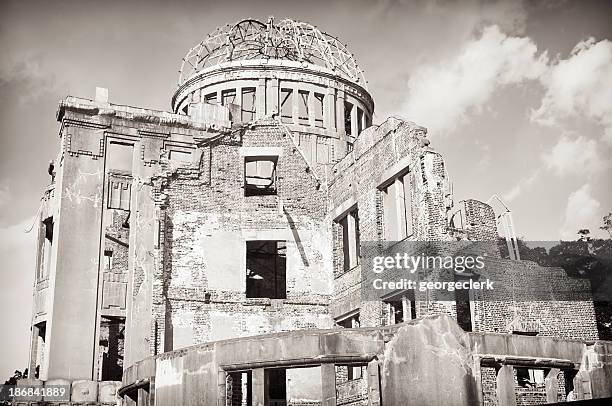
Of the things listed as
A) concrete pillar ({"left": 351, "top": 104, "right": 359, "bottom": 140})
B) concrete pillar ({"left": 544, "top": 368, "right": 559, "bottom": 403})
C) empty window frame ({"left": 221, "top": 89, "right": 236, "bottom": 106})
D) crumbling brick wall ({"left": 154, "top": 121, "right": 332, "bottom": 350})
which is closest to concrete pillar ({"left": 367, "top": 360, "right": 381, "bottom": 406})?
concrete pillar ({"left": 544, "top": 368, "right": 559, "bottom": 403})

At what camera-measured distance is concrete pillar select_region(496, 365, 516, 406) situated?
14.8 meters

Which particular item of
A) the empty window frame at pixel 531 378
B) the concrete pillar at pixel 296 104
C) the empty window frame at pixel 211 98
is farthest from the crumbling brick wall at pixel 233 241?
the empty window frame at pixel 211 98

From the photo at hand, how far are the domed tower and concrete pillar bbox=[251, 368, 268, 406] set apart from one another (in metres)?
15.5

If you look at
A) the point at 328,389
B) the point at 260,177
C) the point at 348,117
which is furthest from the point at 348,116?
the point at 328,389

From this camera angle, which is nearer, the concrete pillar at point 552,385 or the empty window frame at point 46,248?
the concrete pillar at point 552,385

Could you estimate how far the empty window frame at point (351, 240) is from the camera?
21969 mm

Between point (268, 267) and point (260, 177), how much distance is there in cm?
317

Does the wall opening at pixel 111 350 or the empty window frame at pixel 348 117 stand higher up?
the empty window frame at pixel 348 117

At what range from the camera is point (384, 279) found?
19.6 meters

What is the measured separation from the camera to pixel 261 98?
3050cm

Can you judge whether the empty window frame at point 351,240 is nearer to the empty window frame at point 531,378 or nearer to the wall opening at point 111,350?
the empty window frame at point 531,378

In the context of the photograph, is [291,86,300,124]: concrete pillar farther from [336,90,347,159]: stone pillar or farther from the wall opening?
the wall opening

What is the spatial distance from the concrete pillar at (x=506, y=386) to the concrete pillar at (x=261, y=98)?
17.4 m

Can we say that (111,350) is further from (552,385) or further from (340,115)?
(552,385)
